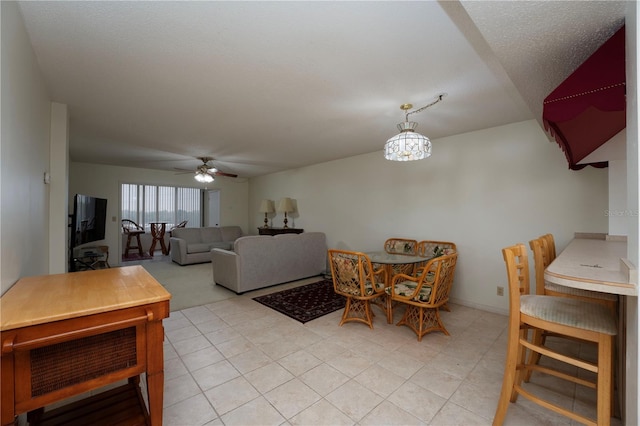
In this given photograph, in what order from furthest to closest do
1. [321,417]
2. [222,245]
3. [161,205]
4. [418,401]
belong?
1. [161,205]
2. [222,245]
3. [418,401]
4. [321,417]

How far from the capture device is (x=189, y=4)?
1.37 meters

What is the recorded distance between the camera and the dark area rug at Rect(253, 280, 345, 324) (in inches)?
125

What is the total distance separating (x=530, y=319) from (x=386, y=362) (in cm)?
114

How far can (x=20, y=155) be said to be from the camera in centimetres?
147

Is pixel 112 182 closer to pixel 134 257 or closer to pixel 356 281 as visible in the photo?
pixel 134 257

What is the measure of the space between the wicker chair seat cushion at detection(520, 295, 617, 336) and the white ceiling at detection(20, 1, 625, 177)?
1.32 m

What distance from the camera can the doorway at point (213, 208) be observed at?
779 cm

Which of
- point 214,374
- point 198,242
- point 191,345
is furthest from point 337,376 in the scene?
point 198,242

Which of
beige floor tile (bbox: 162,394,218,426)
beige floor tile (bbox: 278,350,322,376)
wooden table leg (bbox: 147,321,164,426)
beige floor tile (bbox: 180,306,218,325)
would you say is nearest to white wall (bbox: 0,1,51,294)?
wooden table leg (bbox: 147,321,164,426)

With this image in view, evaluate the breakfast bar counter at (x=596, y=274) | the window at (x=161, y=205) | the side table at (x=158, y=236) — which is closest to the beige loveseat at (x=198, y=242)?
the side table at (x=158, y=236)

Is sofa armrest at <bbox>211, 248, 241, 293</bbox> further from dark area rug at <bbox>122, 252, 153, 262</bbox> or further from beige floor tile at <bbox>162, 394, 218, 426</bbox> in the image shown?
dark area rug at <bbox>122, 252, 153, 262</bbox>

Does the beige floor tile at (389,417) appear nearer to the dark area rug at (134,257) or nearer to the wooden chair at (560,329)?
the wooden chair at (560,329)

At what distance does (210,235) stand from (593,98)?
23.2 feet

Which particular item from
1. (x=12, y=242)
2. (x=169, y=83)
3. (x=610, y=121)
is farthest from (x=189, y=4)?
(x=610, y=121)
